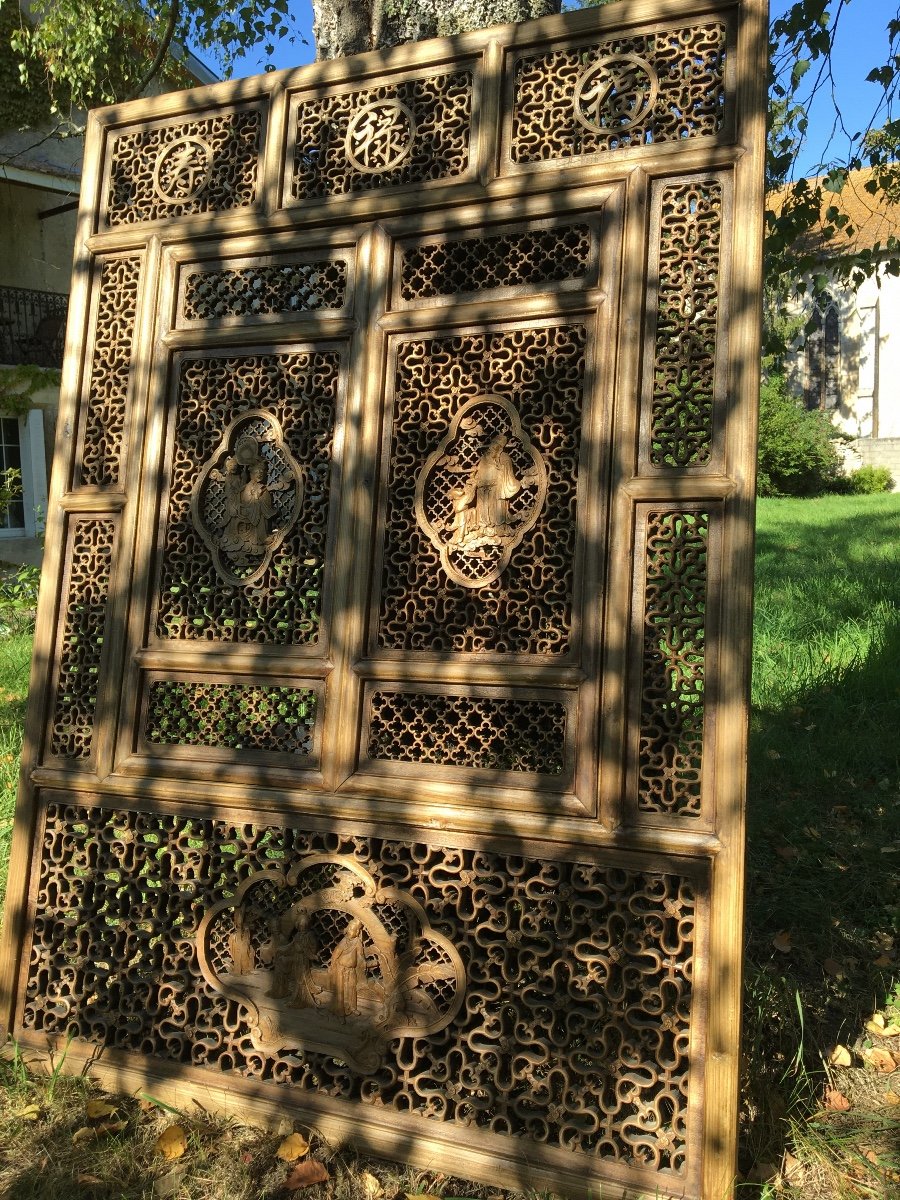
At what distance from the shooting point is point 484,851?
2.51 meters

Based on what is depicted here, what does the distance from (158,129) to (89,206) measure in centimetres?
34

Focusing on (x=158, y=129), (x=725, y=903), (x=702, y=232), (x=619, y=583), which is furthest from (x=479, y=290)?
(x=725, y=903)

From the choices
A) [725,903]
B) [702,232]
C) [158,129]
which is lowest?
[725,903]

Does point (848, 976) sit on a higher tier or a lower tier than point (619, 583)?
lower

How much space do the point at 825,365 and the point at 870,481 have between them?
5.08m

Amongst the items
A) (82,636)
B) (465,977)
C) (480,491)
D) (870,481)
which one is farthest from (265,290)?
(870,481)

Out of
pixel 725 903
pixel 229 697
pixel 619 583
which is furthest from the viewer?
pixel 229 697

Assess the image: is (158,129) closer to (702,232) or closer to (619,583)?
(702,232)

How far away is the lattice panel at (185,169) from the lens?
3.04 metres

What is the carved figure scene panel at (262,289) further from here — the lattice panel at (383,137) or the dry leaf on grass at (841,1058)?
the dry leaf on grass at (841,1058)

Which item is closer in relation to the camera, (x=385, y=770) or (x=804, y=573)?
(x=385, y=770)

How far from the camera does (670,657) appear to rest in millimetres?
2396

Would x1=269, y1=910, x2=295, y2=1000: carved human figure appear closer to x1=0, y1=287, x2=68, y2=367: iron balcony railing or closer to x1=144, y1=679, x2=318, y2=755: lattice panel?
x1=144, y1=679, x2=318, y2=755: lattice panel

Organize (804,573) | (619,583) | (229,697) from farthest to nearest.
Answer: (804,573) → (229,697) → (619,583)
